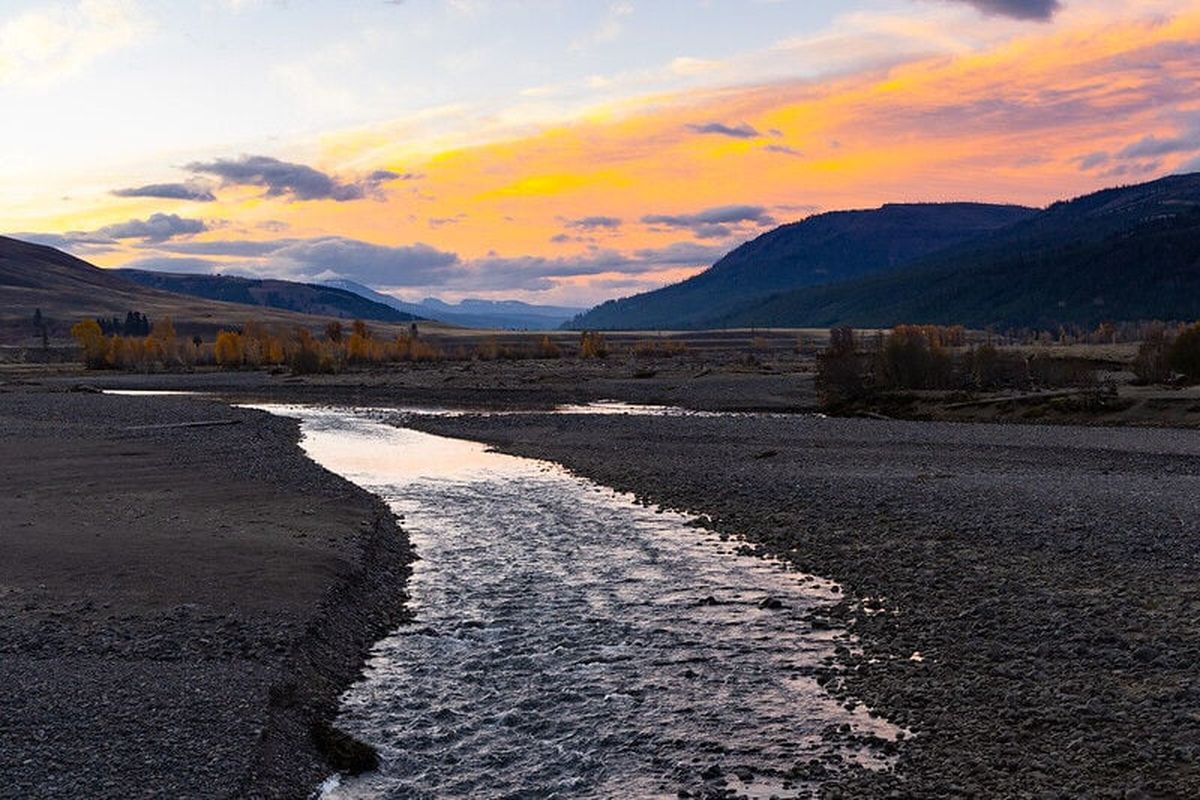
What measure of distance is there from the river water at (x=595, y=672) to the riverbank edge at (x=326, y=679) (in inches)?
13.5

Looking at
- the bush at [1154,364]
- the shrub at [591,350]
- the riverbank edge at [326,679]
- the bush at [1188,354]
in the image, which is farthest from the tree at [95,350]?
the riverbank edge at [326,679]

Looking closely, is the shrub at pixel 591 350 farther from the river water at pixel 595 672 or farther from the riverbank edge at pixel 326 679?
the riverbank edge at pixel 326 679

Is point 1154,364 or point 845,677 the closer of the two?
point 845,677

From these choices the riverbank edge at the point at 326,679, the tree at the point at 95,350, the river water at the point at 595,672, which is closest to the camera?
the riverbank edge at the point at 326,679

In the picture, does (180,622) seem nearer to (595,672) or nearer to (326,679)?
(326,679)

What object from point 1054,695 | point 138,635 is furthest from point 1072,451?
point 138,635

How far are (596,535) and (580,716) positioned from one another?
12657mm

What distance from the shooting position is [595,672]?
15523 mm

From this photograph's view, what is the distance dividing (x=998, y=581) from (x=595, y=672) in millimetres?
8646

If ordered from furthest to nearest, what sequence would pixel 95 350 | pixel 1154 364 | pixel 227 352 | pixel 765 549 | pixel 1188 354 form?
pixel 227 352 < pixel 95 350 < pixel 1154 364 < pixel 1188 354 < pixel 765 549

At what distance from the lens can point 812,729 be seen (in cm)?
1313

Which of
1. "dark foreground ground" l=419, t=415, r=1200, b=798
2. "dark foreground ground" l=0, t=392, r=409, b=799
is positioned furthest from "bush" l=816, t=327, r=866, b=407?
"dark foreground ground" l=0, t=392, r=409, b=799

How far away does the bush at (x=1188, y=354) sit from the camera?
67.4m

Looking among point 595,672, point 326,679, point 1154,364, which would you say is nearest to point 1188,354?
point 1154,364
